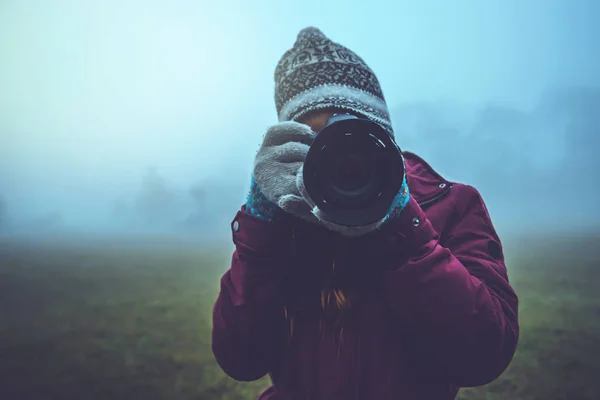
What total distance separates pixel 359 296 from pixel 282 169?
0.82ft

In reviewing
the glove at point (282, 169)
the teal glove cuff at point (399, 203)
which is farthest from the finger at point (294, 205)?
the teal glove cuff at point (399, 203)

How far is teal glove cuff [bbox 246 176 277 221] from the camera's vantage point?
56cm

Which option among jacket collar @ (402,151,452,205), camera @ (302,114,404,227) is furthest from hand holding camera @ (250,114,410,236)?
jacket collar @ (402,151,452,205)

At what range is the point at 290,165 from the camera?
52 cm

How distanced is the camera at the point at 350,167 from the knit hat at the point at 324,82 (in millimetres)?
197

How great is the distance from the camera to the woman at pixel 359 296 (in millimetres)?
524

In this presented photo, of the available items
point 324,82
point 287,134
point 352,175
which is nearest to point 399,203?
point 352,175

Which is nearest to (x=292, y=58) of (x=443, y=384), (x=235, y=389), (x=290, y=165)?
(x=290, y=165)

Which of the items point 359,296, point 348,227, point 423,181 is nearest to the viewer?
point 348,227

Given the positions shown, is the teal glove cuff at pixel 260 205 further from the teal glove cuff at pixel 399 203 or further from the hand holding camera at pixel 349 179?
the teal glove cuff at pixel 399 203

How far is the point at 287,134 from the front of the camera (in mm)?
539

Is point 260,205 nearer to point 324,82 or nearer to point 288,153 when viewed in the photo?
point 288,153

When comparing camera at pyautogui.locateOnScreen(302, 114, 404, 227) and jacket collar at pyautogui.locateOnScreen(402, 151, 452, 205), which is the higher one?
jacket collar at pyautogui.locateOnScreen(402, 151, 452, 205)

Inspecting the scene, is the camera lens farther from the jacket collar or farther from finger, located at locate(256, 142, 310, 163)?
the jacket collar
